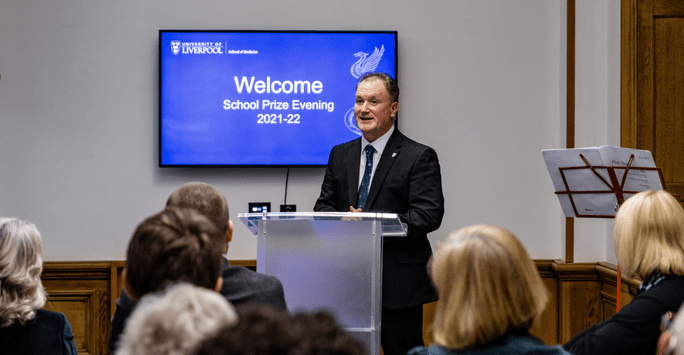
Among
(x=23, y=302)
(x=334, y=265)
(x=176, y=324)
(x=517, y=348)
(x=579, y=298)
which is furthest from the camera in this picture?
(x=579, y=298)

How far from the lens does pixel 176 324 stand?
80cm

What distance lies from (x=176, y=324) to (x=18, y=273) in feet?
3.64

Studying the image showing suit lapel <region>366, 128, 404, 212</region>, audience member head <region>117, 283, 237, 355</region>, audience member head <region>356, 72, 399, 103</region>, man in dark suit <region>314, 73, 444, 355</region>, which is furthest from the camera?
audience member head <region>356, 72, 399, 103</region>

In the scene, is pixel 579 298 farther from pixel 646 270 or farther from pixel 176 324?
pixel 176 324

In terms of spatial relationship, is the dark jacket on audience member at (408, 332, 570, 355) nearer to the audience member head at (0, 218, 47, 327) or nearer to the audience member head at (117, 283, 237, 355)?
the audience member head at (117, 283, 237, 355)

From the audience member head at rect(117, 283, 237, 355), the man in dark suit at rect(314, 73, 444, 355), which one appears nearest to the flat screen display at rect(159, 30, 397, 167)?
the man in dark suit at rect(314, 73, 444, 355)

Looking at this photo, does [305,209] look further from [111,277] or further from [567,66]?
[567,66]

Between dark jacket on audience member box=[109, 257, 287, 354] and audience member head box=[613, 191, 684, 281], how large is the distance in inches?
38.8

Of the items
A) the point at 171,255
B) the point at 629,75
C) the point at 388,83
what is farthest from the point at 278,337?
the point at 629,75

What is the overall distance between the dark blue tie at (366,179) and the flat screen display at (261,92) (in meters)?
0.99

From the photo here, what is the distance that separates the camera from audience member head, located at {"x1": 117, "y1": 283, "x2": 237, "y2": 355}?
0.79 m

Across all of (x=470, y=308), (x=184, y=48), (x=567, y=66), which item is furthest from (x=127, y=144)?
(x=470, y=308)

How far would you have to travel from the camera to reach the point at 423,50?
3971mm

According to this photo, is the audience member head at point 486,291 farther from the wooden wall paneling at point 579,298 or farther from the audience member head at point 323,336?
the wooden wall paneling at point 579,298
